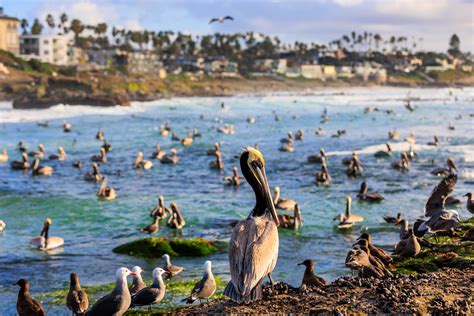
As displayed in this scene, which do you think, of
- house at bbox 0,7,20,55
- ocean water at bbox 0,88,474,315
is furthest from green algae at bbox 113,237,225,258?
house at bbox 0,7,20,55

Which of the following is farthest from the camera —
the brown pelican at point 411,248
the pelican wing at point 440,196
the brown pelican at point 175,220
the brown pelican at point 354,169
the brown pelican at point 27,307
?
the brown pelican at point 354,169

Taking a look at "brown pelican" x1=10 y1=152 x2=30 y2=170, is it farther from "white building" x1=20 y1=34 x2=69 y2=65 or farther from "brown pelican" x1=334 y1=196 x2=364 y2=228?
"white building" x1=20 y1=34 x2=69 y2=65

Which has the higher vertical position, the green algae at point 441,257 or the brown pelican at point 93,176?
the green algae at point 441,257

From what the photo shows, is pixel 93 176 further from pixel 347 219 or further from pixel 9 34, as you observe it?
pixel 9 34

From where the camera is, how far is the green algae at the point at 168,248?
1980 centimetres

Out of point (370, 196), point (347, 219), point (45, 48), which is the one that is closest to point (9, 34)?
point (45, 48)

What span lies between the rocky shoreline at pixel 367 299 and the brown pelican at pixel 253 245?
673mm

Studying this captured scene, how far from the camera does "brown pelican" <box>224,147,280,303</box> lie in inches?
403

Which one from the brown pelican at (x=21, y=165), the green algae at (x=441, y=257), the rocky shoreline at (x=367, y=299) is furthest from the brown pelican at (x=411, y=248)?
the brown pelican at (x=21, y=165)

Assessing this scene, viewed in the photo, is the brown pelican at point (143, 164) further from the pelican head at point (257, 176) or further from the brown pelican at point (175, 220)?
the pelican head at point (257, 176)

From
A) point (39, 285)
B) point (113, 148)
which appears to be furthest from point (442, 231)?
point (113, 148)

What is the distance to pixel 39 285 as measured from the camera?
17000 millimetres

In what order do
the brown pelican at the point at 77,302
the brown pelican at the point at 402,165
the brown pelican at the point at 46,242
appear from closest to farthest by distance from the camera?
the brown pelican at the point at 77,302
the brown pelican at the point at 46,242
the brown pelican at the point at 402,165

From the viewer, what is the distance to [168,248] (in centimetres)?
1997
